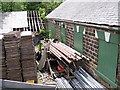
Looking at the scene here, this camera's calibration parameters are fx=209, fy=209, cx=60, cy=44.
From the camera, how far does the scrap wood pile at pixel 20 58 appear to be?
10.9 metres

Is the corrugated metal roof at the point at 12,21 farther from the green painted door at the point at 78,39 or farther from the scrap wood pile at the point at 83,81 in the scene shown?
the scrap wood pile at the point at 83,81

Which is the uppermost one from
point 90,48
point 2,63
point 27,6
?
point 27,6

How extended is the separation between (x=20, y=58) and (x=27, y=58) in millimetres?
378

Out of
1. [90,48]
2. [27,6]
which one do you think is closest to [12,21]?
[27,6]

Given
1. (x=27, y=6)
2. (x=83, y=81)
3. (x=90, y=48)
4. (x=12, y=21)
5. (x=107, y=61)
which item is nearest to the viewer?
(x=107, y=61)

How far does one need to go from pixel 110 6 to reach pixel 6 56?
5801mm

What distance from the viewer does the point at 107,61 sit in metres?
8.29

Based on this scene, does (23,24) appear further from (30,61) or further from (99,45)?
(99,45)

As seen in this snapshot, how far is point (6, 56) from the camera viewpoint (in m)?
11.0

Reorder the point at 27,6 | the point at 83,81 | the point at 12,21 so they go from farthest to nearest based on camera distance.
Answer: the point at 27,6 < the point at 12,21 < the point at 83,81

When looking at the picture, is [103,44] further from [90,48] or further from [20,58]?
[20,58]

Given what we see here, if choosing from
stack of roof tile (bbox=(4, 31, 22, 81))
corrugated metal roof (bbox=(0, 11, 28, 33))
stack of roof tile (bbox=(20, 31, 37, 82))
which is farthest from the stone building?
corrugated metal roof (bbox=(0, 11, 28, 33))

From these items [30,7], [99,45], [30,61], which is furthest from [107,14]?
[30,7]

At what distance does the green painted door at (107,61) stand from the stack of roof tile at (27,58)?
12.0 feet
